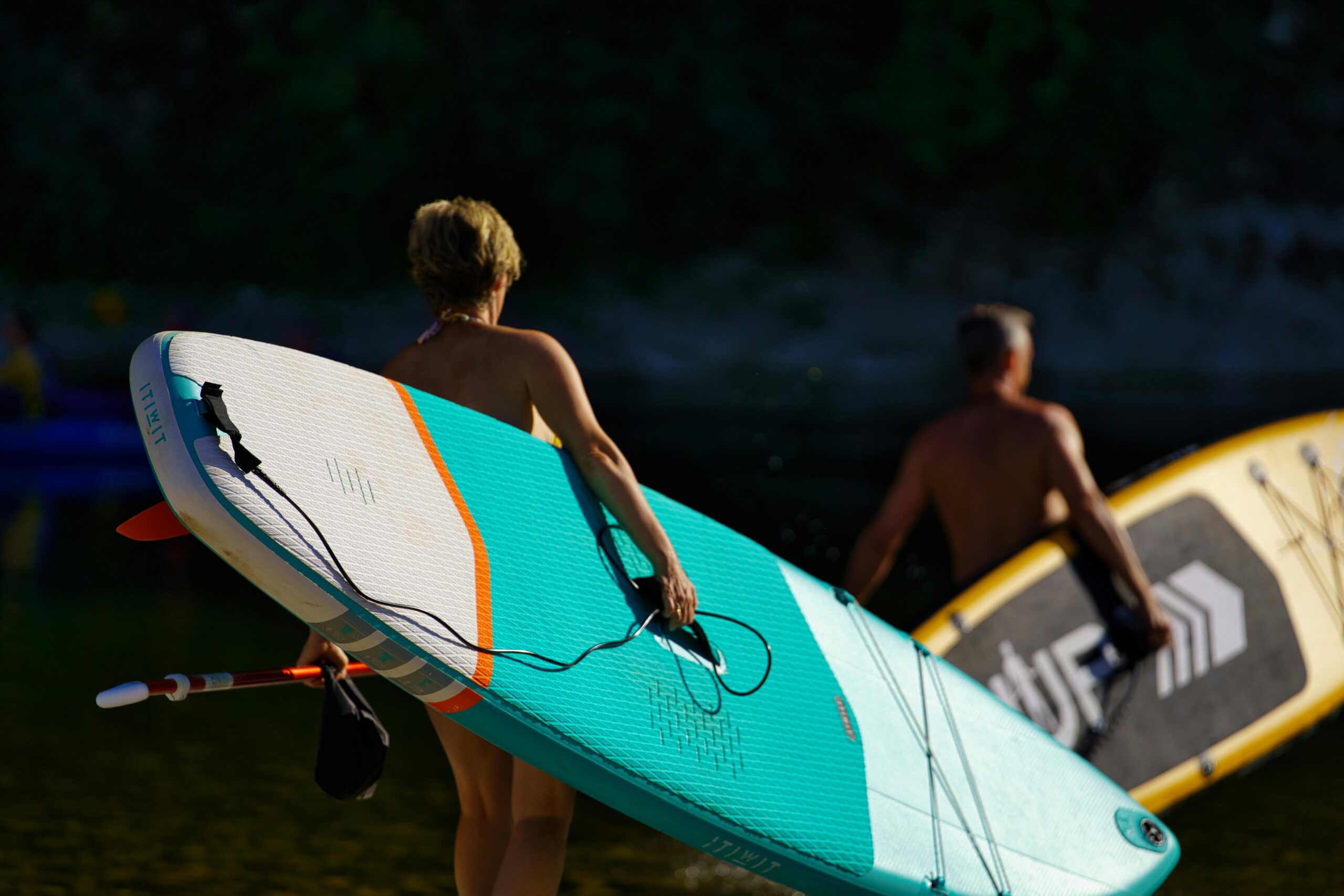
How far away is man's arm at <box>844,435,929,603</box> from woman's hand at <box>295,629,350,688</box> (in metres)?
1.60

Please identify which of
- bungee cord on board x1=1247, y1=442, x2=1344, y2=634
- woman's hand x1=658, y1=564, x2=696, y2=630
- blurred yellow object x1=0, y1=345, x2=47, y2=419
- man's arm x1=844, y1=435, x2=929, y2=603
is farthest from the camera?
blurred yellow object x1=0, y1=345, x2=47, y2=419

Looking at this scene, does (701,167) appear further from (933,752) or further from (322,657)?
(322,657)

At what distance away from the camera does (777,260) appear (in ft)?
76.5

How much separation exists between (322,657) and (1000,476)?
6.67 ft

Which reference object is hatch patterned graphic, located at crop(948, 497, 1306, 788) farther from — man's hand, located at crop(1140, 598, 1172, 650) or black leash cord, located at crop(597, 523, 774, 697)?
black leash cord, located at crop(597, 523, 774, 697)

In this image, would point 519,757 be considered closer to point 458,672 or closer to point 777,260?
point 458,672

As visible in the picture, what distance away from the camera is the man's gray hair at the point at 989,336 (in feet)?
13.1

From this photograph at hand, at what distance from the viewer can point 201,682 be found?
261 centimetres

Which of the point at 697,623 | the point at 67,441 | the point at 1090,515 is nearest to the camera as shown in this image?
the point at 697,623

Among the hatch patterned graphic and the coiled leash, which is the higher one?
the coiled leash

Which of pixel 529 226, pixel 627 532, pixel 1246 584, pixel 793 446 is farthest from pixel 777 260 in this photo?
pixel 627 532

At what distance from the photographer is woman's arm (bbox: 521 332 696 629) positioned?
2.71 m

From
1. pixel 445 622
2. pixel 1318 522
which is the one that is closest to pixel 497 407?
pixel 445 622

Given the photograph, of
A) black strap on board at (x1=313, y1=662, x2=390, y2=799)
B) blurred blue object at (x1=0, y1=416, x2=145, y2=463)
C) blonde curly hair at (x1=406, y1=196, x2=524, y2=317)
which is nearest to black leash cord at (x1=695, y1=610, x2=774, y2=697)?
black strap on board at (x1=313, y1=662, x2=390, y2=799)
